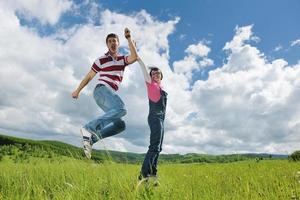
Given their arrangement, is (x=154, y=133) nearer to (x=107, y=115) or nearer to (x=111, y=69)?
(x=107, y=115)

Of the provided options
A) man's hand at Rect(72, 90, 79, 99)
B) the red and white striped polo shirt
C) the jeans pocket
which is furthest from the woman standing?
man's hand at Rect(72, 90, 79, 99)

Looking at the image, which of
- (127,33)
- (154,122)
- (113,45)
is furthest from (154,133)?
(113,45)

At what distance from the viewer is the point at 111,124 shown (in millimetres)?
8023

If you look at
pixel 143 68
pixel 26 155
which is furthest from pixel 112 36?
pixel 26 155

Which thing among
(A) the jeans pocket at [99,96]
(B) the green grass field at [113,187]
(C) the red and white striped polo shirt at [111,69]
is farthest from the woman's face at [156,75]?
(B) the green grass field at [113,187]

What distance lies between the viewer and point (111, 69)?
28.1ft

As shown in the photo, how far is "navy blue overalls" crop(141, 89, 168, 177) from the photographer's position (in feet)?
25.0

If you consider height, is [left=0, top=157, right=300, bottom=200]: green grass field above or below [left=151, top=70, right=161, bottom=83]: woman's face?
below

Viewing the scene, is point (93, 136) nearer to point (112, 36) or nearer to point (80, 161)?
point (80, 161)

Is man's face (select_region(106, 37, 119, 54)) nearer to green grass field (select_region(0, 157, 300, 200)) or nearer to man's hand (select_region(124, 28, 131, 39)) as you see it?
man's hand (select_region(124, 28, 131, 39))

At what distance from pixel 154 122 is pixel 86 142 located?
4.56 ft

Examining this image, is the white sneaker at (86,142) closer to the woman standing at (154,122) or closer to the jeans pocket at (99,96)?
the jeans pocket at (99,96)

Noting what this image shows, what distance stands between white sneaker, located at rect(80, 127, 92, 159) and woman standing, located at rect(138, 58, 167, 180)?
1.09 m

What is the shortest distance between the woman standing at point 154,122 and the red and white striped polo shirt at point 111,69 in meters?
0.79
